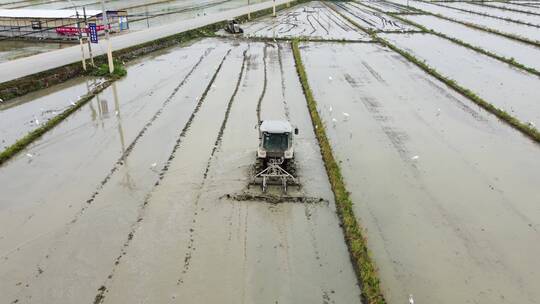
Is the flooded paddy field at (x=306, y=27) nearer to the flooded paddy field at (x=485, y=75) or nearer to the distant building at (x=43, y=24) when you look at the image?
the flooded paddy field at (x=485, y=75)

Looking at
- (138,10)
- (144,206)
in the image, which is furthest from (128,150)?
(138,10)

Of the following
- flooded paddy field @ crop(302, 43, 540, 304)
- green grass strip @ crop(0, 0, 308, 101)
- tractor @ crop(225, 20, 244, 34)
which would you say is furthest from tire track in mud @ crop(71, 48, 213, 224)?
tractor @ crop(225, 20, 244, 34)

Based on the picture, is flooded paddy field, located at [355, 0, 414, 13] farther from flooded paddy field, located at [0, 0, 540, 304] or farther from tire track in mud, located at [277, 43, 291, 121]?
flooded paddy field, located at [0, 0, 540, 304]

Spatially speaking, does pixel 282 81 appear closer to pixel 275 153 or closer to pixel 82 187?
pixel 275 153

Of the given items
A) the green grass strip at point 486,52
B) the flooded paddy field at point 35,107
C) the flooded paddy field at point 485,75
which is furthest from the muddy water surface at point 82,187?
the green grass strip at point 486,52

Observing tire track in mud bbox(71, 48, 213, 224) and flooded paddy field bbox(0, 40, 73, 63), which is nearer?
tire track in mud bbox(71, 48, 213, 224)

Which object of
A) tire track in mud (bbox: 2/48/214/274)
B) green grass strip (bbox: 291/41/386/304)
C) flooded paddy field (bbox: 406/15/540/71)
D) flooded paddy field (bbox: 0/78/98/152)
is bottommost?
green grass strip (bbox: 291/41/386/304)
